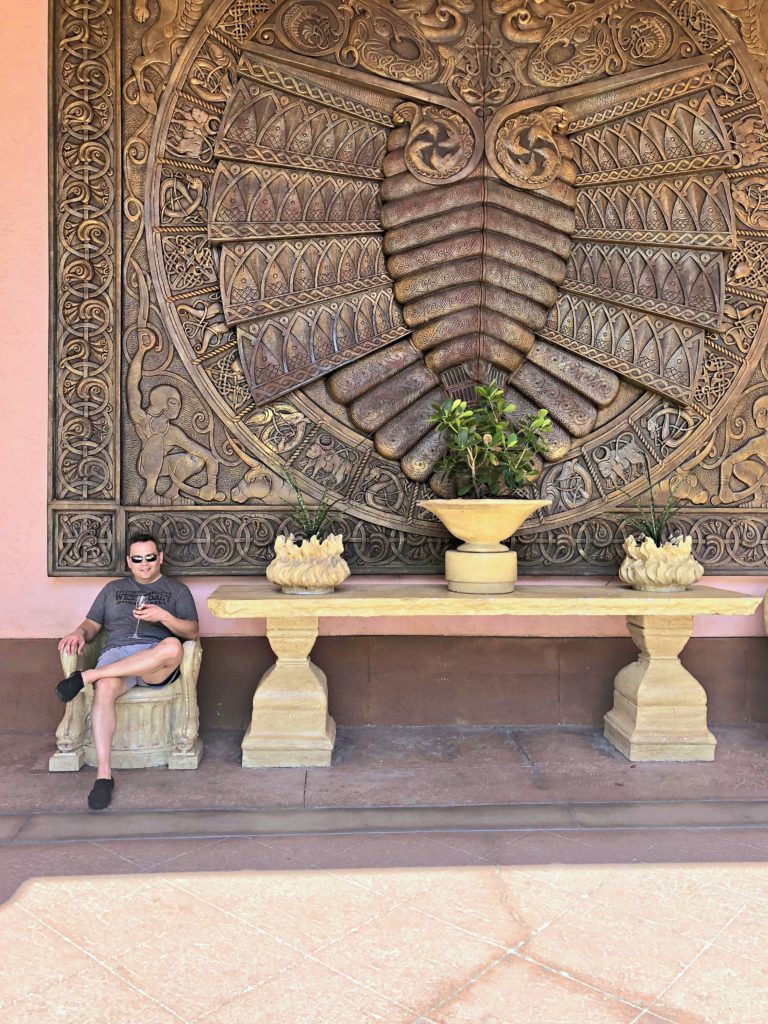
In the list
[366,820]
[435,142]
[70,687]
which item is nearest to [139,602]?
[70,687]

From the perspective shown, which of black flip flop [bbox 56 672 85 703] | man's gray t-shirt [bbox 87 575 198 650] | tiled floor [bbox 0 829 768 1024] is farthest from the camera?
man's gray t-shirt [bbox 87 575 198 650]

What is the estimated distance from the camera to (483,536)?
3.33m

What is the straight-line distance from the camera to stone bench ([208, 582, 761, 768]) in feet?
10.4

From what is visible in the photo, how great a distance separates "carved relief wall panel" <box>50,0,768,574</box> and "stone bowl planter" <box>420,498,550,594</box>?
1.13 feet

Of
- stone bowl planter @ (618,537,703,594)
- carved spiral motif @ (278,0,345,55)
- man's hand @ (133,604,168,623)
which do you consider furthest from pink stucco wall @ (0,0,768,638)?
stone bowl planter @ (618,537,703,594)

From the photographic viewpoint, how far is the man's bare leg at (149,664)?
3.03 m

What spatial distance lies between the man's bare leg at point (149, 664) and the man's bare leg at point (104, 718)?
3 centimetres

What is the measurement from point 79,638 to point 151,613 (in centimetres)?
32

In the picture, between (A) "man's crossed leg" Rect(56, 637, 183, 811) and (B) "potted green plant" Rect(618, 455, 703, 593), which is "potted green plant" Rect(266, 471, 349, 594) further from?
(B) "potted green plant" Rect(618, 455, 703, 593)

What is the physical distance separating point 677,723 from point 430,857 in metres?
1.46

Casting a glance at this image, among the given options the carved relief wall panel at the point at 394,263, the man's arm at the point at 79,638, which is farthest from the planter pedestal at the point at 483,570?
the man's arm at the point at 79,638

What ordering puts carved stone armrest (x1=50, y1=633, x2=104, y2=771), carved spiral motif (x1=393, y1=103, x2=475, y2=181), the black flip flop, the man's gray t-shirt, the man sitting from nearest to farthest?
the black flip flop
the man sitting
carved stone armrest (x1=50, y1=633, x2=104, y2=771)
the man's gray t-shirt
carved spiral motif (x1=393, y1=103, x2=475, y2=181)

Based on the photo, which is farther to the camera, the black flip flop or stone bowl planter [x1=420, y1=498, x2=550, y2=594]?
stone bowl planter [x1=420, y1=498, x2=550, y2=594]

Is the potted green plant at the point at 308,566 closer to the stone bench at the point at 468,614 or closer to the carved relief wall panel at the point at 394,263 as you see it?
the stone bench at the point at 468,614
